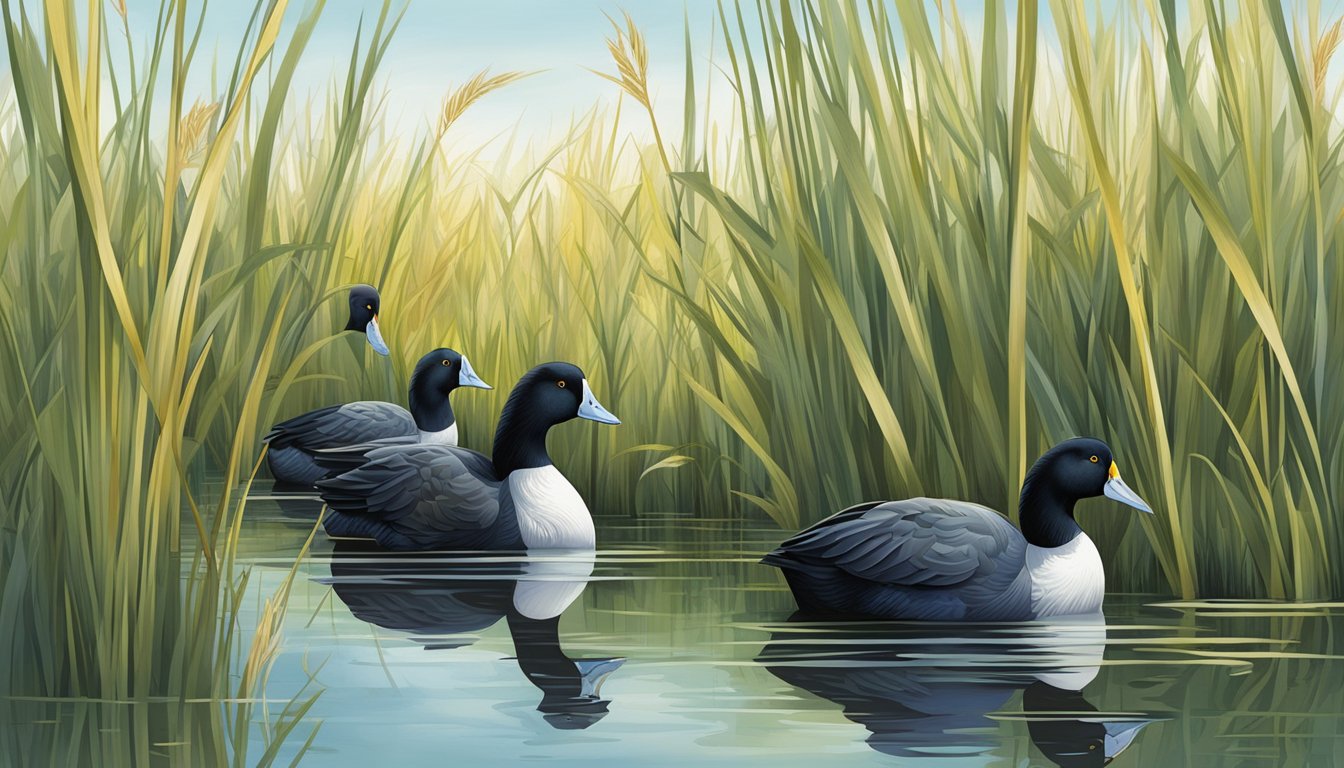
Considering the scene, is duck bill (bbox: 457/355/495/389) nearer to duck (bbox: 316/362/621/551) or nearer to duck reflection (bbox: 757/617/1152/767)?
duck (bbox: 316/362/621/551)

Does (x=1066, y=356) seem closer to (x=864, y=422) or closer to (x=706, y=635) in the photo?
(x=864, y=422)

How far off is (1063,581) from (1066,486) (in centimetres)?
33

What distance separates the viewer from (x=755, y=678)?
→ 4758 millimetres

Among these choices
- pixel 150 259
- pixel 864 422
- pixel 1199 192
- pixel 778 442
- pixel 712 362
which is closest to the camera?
pixel 150 259

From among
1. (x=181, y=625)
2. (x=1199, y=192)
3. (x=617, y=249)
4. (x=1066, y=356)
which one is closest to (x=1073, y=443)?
(x=1066, y=356)

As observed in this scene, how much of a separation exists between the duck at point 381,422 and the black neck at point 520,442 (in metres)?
1.76

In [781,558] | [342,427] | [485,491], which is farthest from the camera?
[342,427]

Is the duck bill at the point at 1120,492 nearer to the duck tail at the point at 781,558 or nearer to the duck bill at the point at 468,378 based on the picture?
the duck tail at the point at 781,558

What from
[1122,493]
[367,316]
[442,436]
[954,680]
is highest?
[367,316]

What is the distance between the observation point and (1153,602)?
20.5 feet

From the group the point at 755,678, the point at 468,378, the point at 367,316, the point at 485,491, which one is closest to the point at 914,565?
the point at 755,678

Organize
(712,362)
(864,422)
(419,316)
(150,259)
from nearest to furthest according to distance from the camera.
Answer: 1. (150,259)
2. (864,422)
3. (712,362)
4. (419,316)

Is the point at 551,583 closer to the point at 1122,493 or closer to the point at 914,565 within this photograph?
the point at 914,565

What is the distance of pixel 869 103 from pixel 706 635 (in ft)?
6.84
